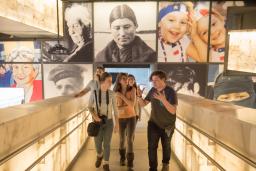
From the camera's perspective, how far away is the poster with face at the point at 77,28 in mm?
10195

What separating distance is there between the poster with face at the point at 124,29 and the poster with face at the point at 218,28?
2148 millimetres

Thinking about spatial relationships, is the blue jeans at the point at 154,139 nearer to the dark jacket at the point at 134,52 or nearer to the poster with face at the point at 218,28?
the dark jacket at the point at 134,52

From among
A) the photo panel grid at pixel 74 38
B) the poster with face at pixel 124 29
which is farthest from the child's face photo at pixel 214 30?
the photo panel grid at pixel 74 38

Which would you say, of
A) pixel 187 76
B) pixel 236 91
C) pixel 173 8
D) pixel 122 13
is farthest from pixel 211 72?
pixel 122 13

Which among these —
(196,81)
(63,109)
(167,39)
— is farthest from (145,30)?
(63,109)

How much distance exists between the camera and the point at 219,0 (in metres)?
10.1

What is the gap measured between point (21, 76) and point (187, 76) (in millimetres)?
6170

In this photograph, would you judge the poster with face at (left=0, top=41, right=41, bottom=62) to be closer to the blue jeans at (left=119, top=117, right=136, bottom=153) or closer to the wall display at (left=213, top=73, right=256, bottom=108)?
the wall display at (left=213, top=73, right=256, bottom=108)

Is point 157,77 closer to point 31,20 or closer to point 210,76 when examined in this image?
point 31,20

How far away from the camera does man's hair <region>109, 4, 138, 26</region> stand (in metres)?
10.2

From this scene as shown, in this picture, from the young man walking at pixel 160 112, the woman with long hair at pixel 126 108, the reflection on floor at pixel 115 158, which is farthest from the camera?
the reflection on floor at pixel 115 158

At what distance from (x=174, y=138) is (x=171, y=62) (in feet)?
17.4

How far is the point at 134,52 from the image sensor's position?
10.4 meters

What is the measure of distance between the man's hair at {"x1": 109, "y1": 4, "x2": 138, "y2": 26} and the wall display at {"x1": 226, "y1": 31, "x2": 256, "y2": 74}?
Result: 5680mm
